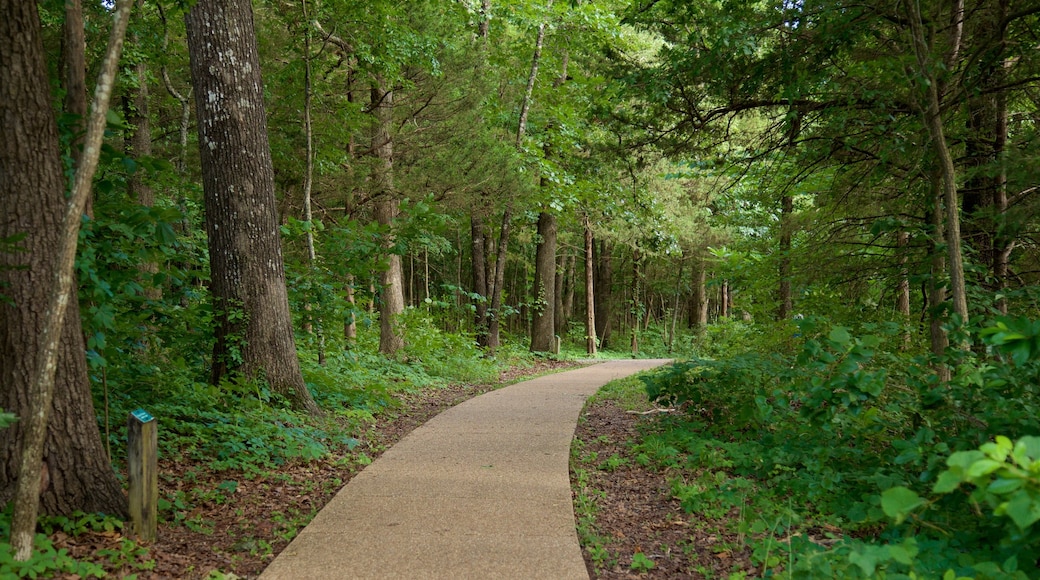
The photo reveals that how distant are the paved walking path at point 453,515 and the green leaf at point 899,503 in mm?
1802

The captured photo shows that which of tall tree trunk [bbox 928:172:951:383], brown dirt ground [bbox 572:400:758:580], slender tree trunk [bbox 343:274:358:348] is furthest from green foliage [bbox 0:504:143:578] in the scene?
tall tree trunk [bbox 928:172:951:383]

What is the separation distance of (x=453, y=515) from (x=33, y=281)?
3.11 meters

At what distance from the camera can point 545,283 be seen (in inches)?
781

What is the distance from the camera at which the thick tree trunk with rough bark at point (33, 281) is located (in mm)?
3747

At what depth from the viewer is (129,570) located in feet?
12.2

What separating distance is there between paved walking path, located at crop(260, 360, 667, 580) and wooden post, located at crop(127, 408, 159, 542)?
897 millimetres

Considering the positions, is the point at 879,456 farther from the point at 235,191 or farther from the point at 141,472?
the point at 235,191

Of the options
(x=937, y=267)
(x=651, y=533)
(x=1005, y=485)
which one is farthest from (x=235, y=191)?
(x=937, y=267)

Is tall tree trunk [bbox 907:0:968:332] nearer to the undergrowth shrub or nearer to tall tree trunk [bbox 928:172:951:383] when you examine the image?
tall tree trunk [bbox 928:172:951:383]

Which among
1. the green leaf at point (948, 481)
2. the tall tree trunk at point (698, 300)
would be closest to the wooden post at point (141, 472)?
the green leaf at point (948, 481)

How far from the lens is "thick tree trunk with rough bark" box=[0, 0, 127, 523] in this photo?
3.75 m

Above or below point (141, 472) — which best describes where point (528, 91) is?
above

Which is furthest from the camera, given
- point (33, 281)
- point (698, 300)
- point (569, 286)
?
point (569, 286)

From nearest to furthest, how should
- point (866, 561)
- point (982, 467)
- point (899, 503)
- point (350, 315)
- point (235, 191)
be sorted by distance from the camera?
point (982, 467)
point (899, 503)
point (866, 561)
point (235, 191)
point (350, 315)
